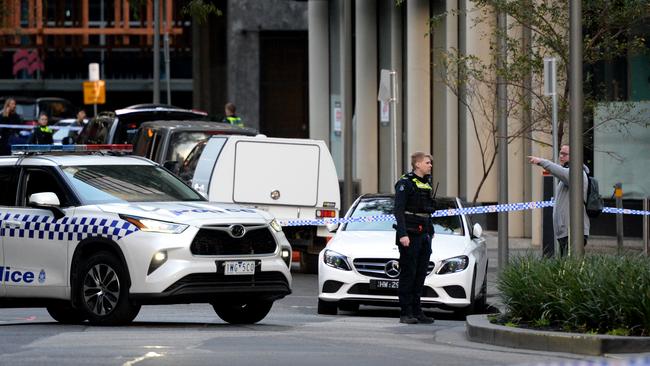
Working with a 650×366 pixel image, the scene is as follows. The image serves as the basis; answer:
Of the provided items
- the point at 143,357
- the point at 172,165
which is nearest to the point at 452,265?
the point at 143,357

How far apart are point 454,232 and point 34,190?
5.17 m

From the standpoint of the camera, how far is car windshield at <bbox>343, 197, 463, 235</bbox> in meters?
19.2

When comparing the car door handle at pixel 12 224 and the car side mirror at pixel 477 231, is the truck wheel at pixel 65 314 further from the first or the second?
the car side mirror at pixel 477 231

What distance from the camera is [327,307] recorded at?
60.0ft

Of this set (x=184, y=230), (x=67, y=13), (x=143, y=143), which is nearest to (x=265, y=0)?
(x=67, y=13)

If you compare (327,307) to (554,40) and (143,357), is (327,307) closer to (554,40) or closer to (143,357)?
(143,357)

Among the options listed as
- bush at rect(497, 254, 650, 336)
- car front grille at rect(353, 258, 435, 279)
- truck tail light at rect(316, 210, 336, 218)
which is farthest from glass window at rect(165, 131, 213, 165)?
bush at rect(497, 254, 650, 336)

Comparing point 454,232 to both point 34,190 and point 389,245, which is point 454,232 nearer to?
point 389,245

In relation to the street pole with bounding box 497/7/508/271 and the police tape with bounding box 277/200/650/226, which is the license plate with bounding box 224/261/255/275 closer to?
the police tape with bounding box 277/200/650/226

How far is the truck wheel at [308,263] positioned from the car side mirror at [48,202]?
9.65 m

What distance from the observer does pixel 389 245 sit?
59.8ft

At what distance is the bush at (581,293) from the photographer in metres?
13.4

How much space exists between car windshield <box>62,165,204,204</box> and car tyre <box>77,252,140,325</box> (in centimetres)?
72

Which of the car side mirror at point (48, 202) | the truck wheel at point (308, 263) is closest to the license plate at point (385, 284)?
the car side mirror at point (48, 202)
